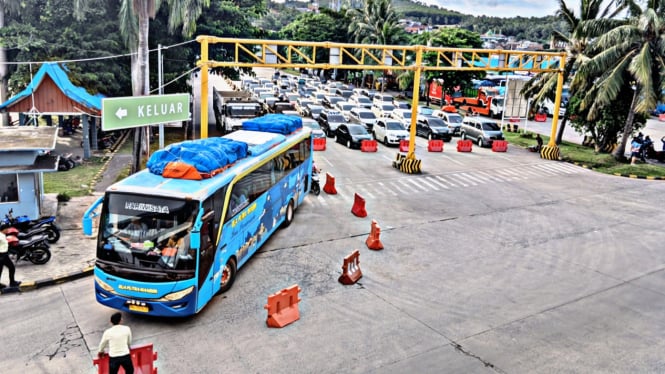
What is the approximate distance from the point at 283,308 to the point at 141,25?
1605cm

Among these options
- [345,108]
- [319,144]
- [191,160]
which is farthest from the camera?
[345,108]

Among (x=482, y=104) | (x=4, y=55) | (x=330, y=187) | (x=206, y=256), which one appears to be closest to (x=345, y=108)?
(x=482, y=104)

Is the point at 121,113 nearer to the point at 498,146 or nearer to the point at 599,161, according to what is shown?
the point at 498,146

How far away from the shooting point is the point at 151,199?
10.5 meters

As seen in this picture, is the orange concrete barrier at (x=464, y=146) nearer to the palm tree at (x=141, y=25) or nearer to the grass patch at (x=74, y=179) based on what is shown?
the palm tree at (x=141, y=25)

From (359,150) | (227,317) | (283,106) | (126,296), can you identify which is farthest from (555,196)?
(283,106)

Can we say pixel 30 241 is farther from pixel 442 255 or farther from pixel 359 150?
pixel 359 150

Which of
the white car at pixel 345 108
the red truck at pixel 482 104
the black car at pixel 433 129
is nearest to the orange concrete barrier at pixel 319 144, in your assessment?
the black car at pixel 433 129

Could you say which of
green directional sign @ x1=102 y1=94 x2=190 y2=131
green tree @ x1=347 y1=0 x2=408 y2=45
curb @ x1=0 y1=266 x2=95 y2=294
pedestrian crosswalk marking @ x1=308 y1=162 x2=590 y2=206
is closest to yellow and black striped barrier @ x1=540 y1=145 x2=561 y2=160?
pedestrian crosswalk marking @ x1=308 y1=162 x2=590 y2=206

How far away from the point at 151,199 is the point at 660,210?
19225 millimetres

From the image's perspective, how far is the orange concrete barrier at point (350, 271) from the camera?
13085 millimetres

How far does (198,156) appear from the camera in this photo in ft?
38.2


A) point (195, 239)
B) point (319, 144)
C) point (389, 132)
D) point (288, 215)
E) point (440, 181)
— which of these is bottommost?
point (440, 181)

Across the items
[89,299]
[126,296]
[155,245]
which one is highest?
[155,245]
